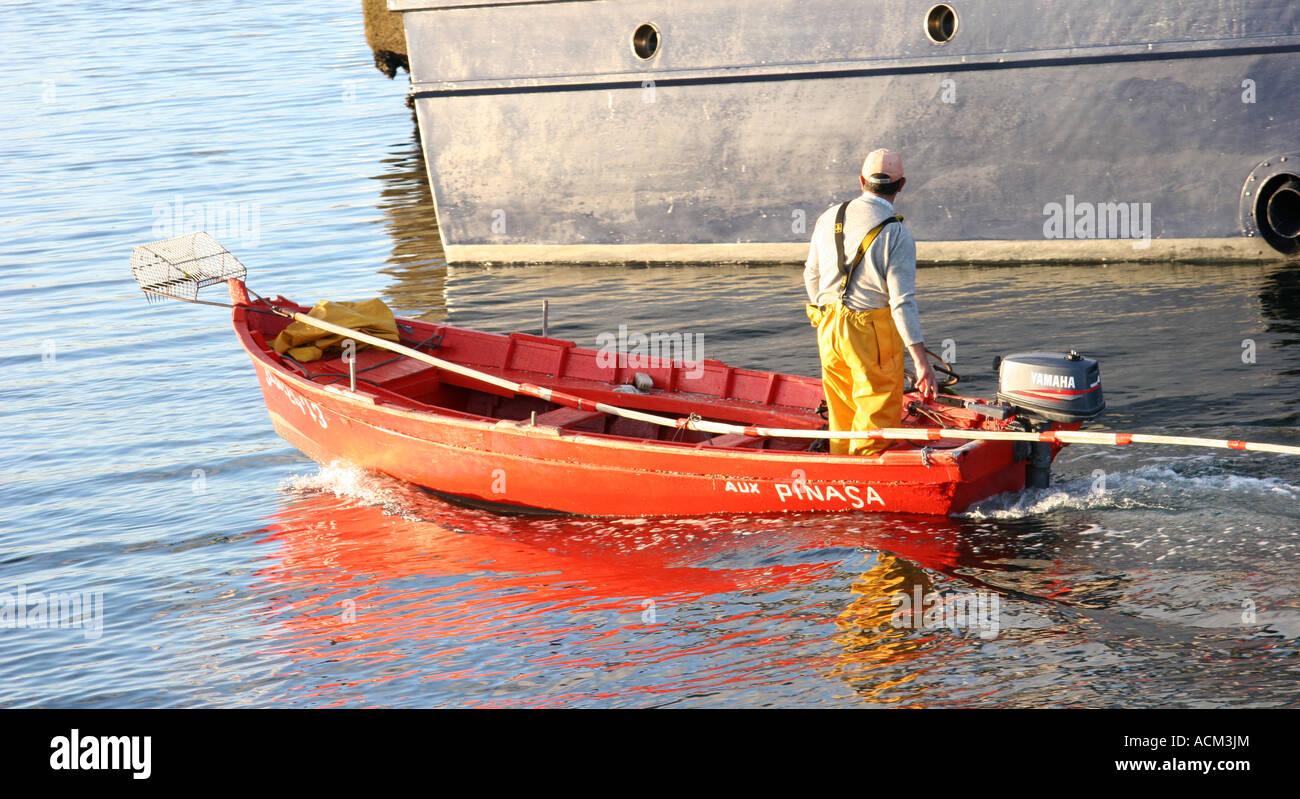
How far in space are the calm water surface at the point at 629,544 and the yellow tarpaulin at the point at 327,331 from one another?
103 centimetres

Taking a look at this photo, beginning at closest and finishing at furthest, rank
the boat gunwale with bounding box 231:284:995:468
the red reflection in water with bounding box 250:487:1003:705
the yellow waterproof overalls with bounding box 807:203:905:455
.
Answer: the red reflection in water with bounding box 250:487:1003:705, the yellow waterproof overalls with bounding box 807:203:905:455, the boat gunwale with bounding box 231:284:995:468

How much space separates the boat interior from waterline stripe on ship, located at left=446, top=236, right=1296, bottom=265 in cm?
494

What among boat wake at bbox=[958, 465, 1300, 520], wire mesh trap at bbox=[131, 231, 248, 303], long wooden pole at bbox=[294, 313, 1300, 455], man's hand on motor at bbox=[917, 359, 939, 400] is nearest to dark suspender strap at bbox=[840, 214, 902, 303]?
man's hand on motor at bbox=[917, 359, 939, 400]

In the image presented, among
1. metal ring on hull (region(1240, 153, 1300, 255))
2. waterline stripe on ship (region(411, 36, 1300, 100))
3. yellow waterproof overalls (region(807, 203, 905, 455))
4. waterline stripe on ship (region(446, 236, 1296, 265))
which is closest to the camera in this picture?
yellow waterproof overalls (region(807, 203, 905, 455))

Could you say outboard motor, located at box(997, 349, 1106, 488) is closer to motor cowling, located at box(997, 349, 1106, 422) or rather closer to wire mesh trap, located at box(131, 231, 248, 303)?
motor cowling, located at box(997, 349, 1106, 422)

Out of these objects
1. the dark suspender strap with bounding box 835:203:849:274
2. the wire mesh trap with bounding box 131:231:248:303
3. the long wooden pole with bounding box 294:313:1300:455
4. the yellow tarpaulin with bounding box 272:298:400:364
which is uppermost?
the wire mesh trap with bounding box 131:231:248:303

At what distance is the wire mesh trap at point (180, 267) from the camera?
38.2ft

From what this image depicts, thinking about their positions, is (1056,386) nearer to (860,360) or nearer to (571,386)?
(860,360)

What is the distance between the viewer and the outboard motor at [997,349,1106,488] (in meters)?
7.98

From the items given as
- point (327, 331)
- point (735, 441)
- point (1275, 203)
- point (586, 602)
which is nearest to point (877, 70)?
point (1275, 203)

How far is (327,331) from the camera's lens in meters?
11.4

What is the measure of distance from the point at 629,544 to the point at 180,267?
17.9 feet

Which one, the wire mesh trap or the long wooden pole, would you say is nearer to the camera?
the long wooden pole
